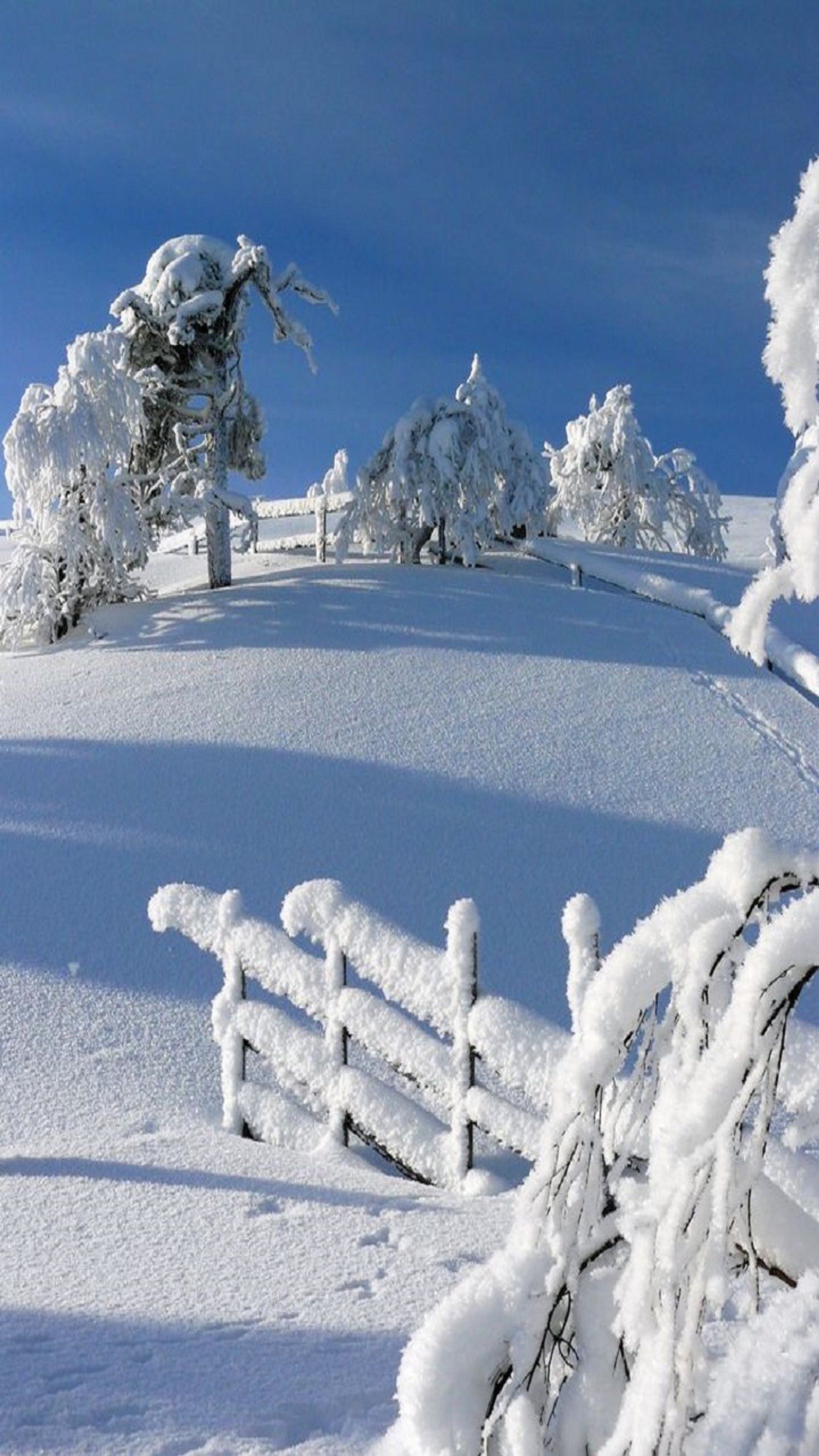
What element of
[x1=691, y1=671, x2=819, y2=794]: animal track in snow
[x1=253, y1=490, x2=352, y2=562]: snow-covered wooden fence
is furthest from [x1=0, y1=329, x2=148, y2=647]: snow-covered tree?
[x1=691, y1=671, x2=819, y2=794]: animal track in snow

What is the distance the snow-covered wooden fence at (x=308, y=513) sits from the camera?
81.4 feet

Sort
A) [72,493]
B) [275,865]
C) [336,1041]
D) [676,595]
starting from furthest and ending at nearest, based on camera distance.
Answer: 1. [72,493]
2. [676,595]
3. [275,865]
4. [336,1041]

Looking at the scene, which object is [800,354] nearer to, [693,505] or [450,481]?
[450,481]

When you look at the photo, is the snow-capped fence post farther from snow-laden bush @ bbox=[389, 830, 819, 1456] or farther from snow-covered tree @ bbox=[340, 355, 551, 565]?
snow-covered tree @ bbox=[340, 355, 551, 565]

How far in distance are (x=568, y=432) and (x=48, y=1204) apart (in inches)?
1220

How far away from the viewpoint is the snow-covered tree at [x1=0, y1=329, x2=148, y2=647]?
19.0m

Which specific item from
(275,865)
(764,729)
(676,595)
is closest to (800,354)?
(275,865)

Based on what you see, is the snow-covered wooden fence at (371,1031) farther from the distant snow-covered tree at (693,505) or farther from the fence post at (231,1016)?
the distant snow-covered tree at (693,505)

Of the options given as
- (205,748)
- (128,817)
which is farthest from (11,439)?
(128,817)

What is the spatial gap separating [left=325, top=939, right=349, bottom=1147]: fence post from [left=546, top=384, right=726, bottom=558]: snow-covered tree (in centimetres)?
2781

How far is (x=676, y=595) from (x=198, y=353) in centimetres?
1057

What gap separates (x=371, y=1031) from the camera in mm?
5410

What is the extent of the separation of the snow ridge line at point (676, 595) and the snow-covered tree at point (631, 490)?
902 cm

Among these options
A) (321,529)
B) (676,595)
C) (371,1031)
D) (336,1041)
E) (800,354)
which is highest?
(800,354)
